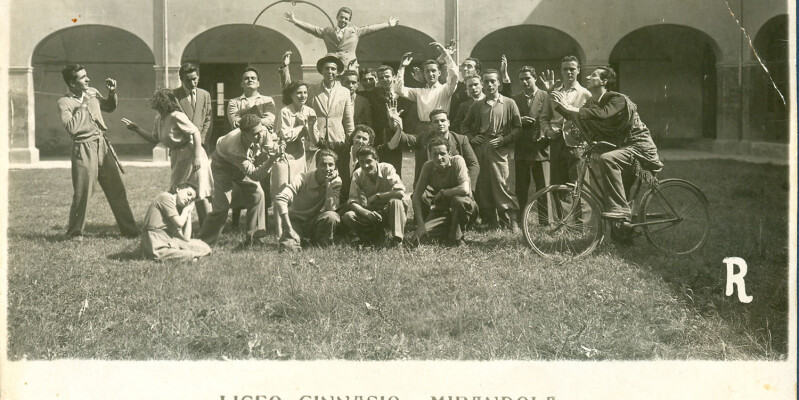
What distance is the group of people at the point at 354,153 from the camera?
5574 millimetres

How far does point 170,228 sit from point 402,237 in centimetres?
192

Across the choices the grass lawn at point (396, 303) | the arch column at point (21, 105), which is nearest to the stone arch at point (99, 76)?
the arch column at point (21, 105)

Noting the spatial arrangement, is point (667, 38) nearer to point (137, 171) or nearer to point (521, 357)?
point (137, 171)

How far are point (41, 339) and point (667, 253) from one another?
15.0 feet

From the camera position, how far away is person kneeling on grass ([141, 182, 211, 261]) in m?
5.30

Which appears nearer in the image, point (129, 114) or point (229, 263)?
point (229, 263)

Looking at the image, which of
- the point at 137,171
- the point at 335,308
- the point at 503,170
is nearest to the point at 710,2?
the point at 503,170

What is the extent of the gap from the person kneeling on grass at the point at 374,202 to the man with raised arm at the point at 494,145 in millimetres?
1148

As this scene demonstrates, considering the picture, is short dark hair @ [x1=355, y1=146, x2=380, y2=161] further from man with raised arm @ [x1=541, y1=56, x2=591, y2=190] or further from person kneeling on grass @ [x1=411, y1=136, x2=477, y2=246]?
man with raised arm @ [x1=541, y1=56, x2=591, y2=190]

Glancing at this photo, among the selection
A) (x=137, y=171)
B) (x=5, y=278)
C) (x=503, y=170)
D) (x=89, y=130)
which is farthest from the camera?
(x=137, y=171)

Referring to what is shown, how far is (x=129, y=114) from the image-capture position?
16625 millimetres

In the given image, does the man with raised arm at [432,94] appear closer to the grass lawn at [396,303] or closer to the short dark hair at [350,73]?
the short dark hair at [350,73]

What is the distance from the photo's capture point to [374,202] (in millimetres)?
5953
